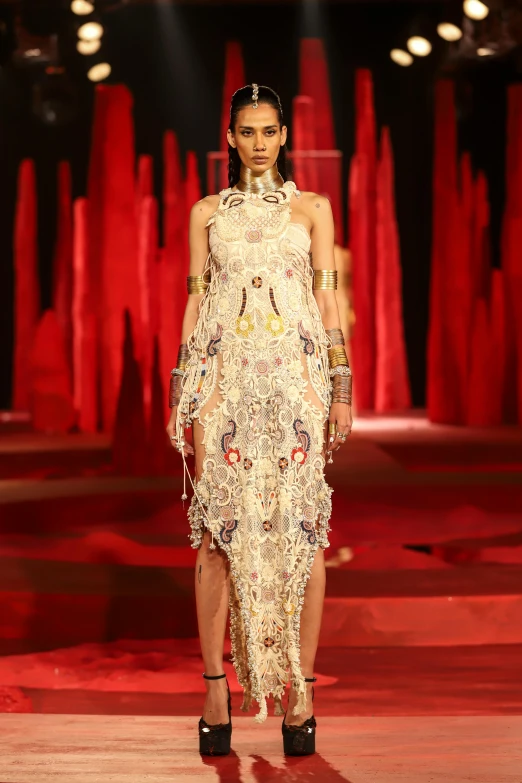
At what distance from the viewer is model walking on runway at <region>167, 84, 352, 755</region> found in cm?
183

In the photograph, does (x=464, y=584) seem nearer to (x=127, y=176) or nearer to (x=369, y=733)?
(x=369, y=733)

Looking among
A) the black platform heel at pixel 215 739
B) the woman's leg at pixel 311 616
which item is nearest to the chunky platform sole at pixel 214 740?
the black platform heel at pixel 215 739

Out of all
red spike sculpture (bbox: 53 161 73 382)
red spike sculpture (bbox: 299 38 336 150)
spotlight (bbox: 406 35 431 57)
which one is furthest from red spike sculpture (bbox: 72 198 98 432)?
spotlight (bbox: 406 35 431 57)

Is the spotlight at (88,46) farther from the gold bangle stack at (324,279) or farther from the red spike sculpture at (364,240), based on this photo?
the gold bangle stack at (324,279)

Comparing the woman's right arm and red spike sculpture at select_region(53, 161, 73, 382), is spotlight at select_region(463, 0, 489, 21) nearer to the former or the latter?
red spike sculpture at select_region(53, 161, 73, 382)

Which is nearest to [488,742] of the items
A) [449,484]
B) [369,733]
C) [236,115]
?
[369,733]

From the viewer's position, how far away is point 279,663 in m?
1.87

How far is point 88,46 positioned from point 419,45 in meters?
1.88

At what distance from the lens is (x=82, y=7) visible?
237 inches

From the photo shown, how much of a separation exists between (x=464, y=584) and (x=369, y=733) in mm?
1237

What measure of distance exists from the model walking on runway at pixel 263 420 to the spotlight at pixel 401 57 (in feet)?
15.5

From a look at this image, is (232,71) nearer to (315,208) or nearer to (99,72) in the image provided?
(99,72)

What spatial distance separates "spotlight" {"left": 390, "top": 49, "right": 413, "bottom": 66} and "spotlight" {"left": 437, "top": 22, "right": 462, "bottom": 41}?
0.23 m

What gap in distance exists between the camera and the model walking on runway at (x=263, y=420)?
1.83 metres
